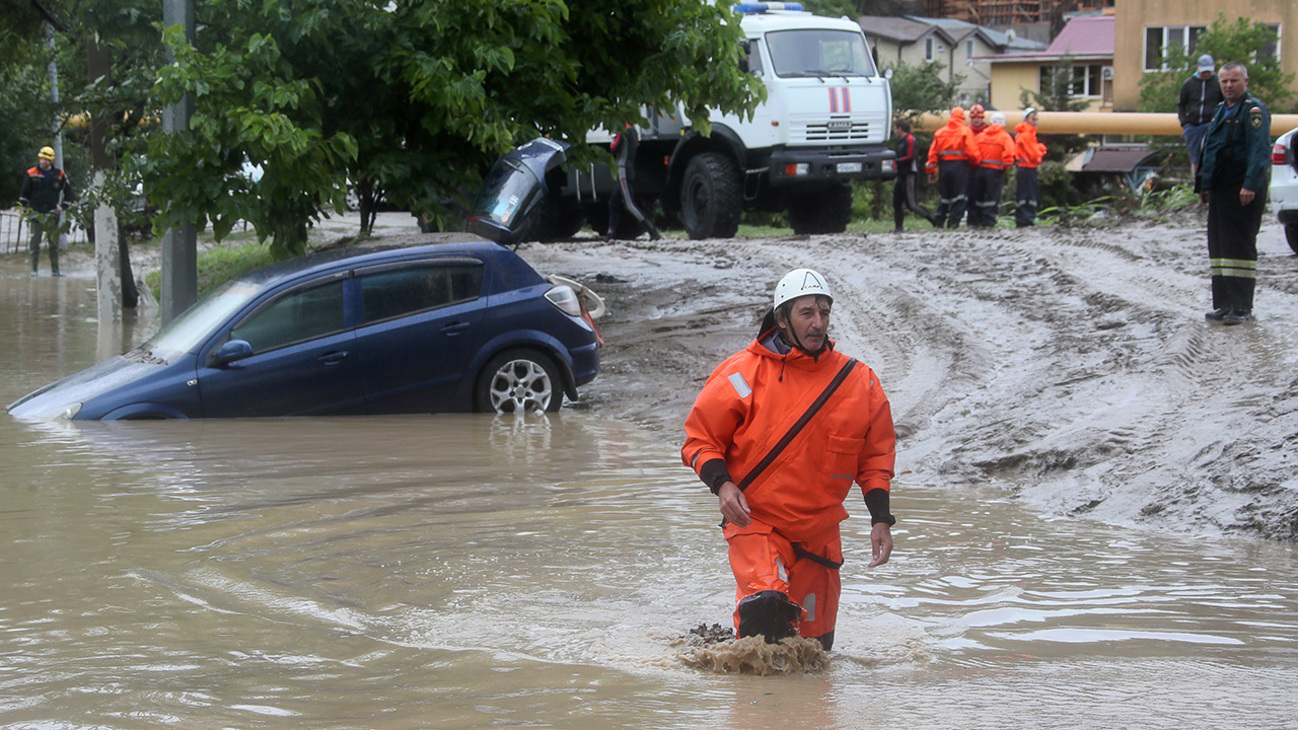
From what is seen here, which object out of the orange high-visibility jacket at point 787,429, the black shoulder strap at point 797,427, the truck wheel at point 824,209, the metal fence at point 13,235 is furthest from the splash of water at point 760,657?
the metal fence at point 13,235

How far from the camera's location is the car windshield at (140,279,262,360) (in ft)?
31.3

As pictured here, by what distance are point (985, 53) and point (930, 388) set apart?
201 ft

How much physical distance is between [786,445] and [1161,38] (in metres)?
43.6

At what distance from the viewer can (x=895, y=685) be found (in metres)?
4.31

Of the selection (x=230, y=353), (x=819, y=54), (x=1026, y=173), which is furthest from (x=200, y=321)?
(x=1026, y=173)

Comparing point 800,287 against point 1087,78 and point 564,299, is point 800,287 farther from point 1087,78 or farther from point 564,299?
point 1087,78

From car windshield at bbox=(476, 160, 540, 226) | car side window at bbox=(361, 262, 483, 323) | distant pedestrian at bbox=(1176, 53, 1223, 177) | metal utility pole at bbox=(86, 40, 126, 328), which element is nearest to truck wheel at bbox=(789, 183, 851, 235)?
distant pedestrian at bbox=(1176, 53, 1223, 177)

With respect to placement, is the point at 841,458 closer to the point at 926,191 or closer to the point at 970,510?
the point at 970,510

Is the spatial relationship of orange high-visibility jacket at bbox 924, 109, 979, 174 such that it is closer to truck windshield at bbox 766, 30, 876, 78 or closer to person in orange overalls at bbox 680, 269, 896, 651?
truck windshield at bbox 766, 30, 876, 78

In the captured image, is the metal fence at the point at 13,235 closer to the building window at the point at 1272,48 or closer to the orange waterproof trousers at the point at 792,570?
the orange waterproof trousers at the point at 792,570

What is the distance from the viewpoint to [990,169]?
1809 centimetres

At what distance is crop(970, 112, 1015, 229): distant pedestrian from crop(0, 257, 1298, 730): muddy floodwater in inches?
432

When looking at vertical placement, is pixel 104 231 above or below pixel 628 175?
below

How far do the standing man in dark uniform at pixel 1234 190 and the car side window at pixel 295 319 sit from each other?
6118 millimetres
